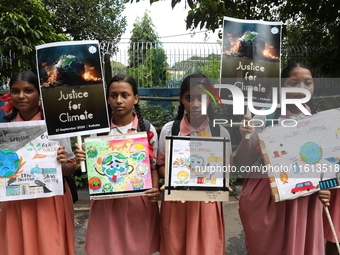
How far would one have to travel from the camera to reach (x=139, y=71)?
313 inches

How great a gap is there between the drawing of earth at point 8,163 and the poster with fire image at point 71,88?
30 cm

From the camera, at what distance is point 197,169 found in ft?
6.66

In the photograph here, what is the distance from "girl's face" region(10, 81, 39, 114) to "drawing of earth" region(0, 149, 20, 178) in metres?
0.33

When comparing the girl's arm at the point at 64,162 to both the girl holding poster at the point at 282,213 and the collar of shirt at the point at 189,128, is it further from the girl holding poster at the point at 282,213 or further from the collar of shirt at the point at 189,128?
the girl holding poster at the point at 282,213

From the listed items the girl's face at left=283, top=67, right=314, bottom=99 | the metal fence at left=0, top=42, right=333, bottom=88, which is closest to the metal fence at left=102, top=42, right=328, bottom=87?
the metal fence at left=0, top=42, right=333, bottom=88

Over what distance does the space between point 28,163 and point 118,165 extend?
2.02ft

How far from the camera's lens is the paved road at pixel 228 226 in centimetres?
328

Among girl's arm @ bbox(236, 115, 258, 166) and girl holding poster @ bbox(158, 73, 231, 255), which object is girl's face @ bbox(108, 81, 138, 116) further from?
girl's arm @ bbox(236, 115, 258, 166)

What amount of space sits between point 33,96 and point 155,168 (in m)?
1.04

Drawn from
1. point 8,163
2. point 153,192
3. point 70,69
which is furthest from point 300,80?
point 8,163

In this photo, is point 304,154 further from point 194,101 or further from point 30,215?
point 30,215

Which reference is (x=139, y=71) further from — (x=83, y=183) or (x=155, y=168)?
(x=155, y=168)

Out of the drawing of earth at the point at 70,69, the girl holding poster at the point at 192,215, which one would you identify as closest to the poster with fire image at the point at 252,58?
the girl holding poster at the point at 192,215

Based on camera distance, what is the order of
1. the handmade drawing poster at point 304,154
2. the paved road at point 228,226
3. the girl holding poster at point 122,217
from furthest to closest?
the paved road at point 228,226 → the girl holding poster at point 122,217 → the handmade drawing poster at point 304,154
